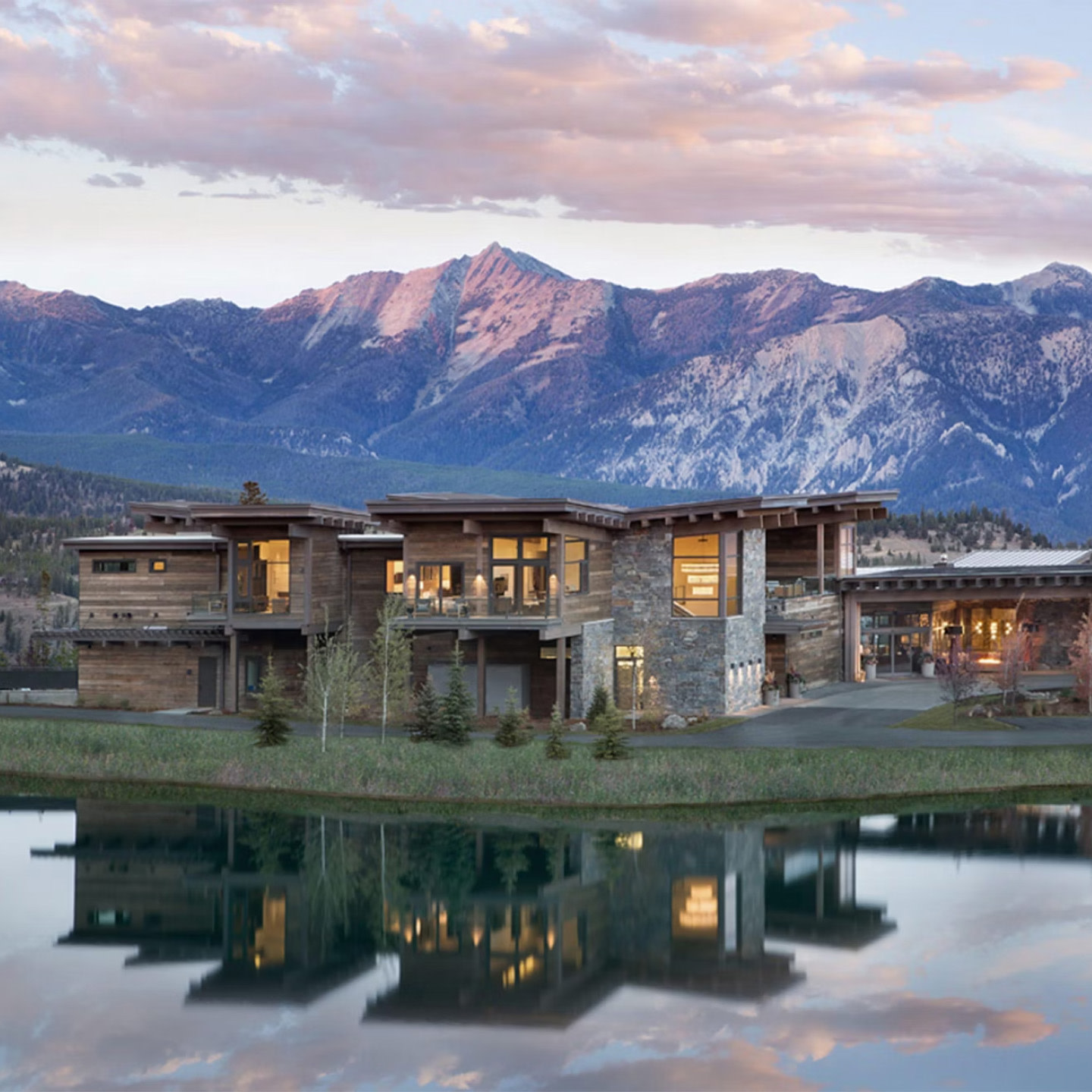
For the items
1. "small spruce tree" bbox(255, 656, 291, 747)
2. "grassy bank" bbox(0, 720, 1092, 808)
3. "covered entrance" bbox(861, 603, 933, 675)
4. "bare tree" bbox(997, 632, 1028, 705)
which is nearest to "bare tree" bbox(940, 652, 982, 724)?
"bare tree" bbox(997, 632, 1028, 705)

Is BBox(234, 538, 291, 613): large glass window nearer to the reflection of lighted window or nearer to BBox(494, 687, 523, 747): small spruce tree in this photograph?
BBox(494, 687, 523, 747): small spruce tree

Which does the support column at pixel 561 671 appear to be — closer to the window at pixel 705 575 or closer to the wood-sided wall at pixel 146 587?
the window at pixel 705 575

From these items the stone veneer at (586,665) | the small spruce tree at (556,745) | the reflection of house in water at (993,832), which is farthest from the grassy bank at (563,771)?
the stone veneer at (586,665)

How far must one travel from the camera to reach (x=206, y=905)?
30.4m

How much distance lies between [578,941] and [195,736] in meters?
18.0

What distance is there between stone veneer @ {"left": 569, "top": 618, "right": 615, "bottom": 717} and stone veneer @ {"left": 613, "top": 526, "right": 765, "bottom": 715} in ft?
3.35

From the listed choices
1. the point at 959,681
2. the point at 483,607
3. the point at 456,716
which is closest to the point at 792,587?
the point at 959,681

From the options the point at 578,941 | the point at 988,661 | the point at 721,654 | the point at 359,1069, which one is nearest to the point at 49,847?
the point at 578,941

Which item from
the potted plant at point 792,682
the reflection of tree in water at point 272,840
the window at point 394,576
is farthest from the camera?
the potted plant at point 792,682

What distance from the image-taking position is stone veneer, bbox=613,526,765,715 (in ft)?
158

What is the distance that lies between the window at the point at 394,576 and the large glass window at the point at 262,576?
3.14 m

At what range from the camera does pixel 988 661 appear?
59.8 metres

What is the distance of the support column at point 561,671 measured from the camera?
4672 cm

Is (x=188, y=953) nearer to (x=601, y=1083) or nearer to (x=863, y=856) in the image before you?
(x=601, y=1083)
